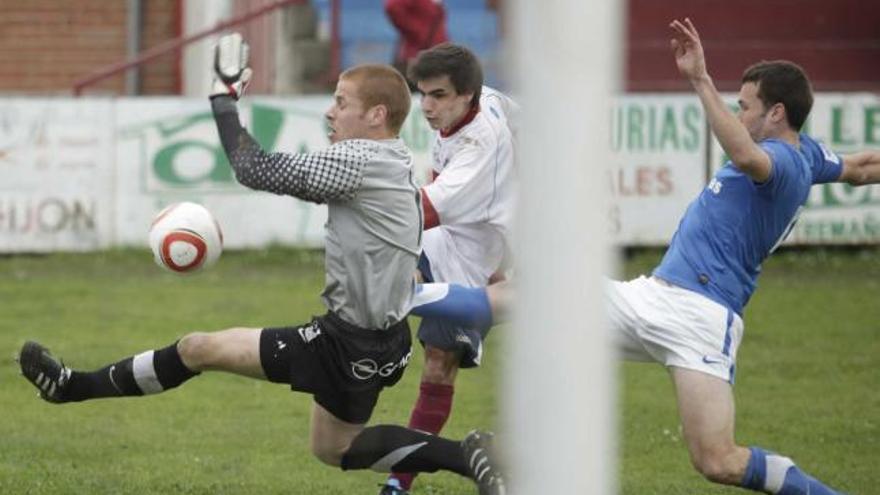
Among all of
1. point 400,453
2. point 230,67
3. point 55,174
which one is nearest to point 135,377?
point 400,453

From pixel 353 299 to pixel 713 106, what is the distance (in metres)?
1.48

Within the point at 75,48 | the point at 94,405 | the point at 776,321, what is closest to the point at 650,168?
the point at 776,321

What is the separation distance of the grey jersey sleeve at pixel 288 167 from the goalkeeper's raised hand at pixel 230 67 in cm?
4

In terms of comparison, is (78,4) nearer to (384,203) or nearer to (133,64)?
(133,64)

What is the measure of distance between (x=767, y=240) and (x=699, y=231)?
25 cm

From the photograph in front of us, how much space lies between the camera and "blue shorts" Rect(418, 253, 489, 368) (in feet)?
24.8

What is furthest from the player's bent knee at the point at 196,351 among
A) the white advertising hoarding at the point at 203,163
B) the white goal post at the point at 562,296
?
the white advertising hoarding at the point at 203,163

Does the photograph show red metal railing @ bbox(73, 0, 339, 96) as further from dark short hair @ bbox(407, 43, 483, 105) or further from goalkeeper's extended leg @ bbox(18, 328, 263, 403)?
goalkeeper's extended leg @ bbox(18, 328, 263, 403)

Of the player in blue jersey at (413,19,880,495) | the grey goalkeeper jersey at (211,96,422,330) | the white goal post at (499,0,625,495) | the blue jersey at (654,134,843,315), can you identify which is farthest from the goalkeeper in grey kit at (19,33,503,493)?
the white goal post at (499,0,625,495)

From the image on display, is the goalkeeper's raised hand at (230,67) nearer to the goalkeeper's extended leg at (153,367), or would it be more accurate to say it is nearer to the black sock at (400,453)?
the goalkeeper's extended leg at (153,367)

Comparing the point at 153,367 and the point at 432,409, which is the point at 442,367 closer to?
the point at 432,409

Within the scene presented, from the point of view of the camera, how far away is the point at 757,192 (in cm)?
673

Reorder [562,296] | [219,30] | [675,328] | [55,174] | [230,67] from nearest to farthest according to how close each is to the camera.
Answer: [562,296]
[230,67]
[675,328]
[55,174]
[219,30]

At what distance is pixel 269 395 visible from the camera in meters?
10.8
